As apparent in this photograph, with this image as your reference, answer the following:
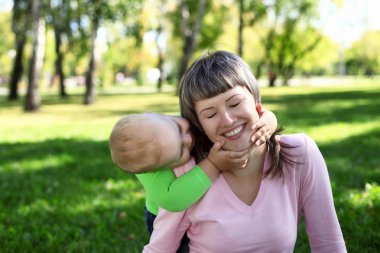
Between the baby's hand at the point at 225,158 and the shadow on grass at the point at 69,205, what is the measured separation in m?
1.86

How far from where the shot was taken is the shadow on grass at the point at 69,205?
4.06 m

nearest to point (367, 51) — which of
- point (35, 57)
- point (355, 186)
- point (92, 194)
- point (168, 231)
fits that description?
point (35, 57)

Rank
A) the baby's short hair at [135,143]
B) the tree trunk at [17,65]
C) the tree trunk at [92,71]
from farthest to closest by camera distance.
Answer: the tree trunk at [17,65] < the tree trunk at [92,71] < the baby's short hair at [135,143]

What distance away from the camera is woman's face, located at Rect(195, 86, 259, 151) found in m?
2.14

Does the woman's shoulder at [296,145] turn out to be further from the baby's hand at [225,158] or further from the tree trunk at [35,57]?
the tree trunk at [35,57]

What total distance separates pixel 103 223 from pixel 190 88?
2.57 meters

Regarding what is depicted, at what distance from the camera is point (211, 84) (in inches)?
83.3

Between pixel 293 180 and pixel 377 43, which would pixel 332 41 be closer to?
pixel 377 43

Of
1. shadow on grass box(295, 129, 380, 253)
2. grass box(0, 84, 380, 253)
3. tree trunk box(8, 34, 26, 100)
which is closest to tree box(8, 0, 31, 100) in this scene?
tree trunk box(8, 34, 26, 100)

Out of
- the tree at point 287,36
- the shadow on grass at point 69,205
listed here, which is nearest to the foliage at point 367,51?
the tree at point 287,36

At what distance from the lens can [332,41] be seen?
2424 inches

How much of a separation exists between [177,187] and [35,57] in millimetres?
16045

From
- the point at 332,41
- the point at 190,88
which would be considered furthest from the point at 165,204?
the point at 332,41

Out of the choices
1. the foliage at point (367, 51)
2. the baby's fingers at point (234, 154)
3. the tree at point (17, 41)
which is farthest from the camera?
the foliage at point (367, 51)
